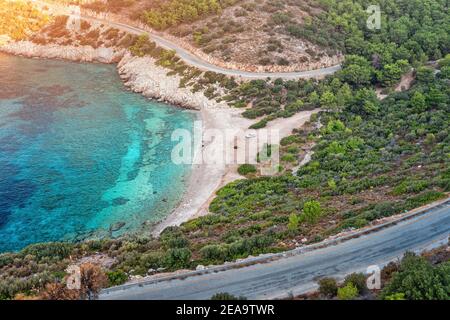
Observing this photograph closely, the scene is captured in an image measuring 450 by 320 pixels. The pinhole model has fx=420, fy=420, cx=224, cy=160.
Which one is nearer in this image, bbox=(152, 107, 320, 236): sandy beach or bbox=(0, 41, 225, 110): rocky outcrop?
bbox=(152, 107, 320, 236): sandy beach

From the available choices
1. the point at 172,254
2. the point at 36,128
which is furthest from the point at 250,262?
the point at 36,128

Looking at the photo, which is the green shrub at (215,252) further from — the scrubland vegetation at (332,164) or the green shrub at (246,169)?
the green shrub at (246,169)

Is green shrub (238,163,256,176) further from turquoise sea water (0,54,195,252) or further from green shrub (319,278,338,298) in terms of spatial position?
green shrub (319,278,338,298)

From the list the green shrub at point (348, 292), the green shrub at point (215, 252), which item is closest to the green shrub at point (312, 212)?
the green shrub at point (215, 252)

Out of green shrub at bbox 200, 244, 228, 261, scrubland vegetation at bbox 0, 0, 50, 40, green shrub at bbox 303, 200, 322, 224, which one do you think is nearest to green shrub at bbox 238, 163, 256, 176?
green shrub at bbox 303, 200, 322, 224

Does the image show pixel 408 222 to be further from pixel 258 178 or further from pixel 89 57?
pixel 89 57

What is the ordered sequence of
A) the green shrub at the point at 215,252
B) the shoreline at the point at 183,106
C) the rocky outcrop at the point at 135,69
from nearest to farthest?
the green shrub at the point at 215,252
the shoreline at the point at 183,106
the rocky outcrop at the point at 135,69
